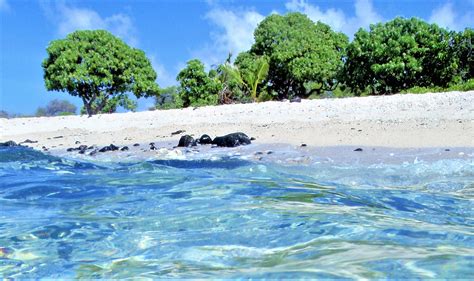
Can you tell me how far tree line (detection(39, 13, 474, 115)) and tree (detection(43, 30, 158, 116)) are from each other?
45 millimetres

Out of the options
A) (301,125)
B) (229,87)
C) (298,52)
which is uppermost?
(298,52)

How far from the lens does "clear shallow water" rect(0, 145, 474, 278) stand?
8.48 feet

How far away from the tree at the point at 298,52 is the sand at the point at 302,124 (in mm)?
14557

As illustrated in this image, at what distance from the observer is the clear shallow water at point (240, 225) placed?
102 inches

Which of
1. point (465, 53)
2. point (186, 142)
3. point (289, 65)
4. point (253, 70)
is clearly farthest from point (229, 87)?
point (186, 142)

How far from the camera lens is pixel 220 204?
14.1ft

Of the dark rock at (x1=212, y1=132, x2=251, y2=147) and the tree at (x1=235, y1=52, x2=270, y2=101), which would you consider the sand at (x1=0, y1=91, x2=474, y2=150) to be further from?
the tree at (x1=235, y1=52, x2=270, y2=101)

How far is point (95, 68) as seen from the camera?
25594 millimetres

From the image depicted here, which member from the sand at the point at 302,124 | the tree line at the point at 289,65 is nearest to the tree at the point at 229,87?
the tree line at the point at 289,65

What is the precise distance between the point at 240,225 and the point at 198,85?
22877mm

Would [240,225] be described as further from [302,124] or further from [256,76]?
[256,76]

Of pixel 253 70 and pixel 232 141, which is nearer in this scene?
pixel 232 141

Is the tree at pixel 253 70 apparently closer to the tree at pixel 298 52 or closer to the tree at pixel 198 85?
the tree at pixel 298 52

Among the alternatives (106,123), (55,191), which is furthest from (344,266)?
(106,123)
